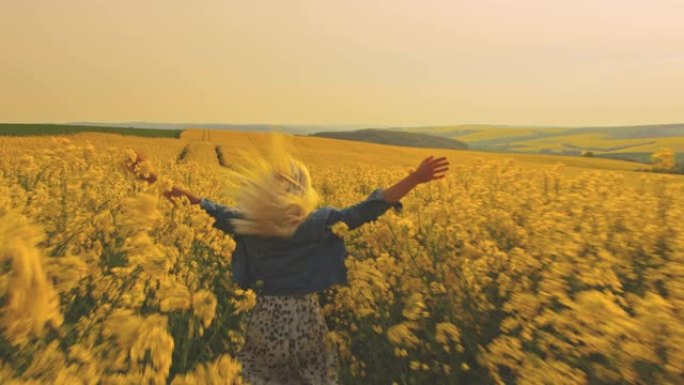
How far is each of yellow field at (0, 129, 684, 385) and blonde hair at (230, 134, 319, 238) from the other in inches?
13.9

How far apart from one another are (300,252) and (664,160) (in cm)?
350

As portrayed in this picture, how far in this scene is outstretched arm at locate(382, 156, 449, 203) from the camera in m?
3.28

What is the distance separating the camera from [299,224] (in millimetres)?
3387

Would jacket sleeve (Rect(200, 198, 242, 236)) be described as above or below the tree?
below

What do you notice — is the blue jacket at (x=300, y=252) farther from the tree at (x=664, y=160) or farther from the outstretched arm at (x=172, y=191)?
the tree at (x=664, y=160)

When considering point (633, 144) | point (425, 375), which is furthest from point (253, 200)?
point (633, 144)

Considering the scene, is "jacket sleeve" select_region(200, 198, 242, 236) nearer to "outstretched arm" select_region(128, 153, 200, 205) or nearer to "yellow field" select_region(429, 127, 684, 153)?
"outstretched arm" select_region(128, 153, 200, 205)

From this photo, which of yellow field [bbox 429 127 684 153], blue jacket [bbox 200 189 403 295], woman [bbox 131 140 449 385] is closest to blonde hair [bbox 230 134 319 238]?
woman [bbox 131 140 449 385]

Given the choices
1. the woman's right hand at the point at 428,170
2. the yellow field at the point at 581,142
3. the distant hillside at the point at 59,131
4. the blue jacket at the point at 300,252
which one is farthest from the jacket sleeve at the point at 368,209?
the distant hillside at the point at 59,131

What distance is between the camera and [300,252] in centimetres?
360

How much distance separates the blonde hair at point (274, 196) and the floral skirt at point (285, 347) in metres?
0.53

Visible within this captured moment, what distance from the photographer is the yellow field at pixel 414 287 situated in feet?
4.99

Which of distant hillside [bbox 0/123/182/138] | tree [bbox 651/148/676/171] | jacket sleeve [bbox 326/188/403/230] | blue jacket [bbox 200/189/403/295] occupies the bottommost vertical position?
distant hillside [bbox 0/123/182/138]

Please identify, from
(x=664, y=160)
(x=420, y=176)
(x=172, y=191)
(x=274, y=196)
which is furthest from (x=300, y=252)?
(x=664, y=160)
